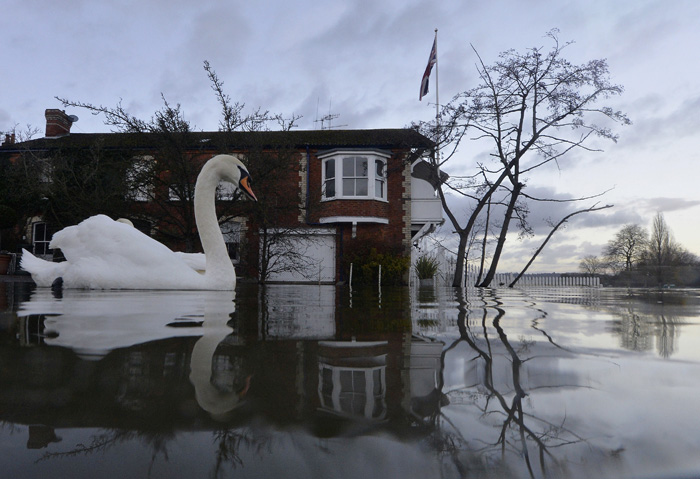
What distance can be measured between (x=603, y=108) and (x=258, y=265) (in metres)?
12.2

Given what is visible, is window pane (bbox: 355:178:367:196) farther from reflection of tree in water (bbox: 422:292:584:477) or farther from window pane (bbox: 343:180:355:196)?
reflection of tree in water (bbox: 422:292:584:477)

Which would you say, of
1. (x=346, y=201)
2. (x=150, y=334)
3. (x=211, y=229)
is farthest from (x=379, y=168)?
(x=150, y=334)

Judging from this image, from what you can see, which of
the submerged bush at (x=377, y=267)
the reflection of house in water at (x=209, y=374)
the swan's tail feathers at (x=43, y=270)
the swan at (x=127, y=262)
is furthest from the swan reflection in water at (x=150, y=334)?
the submerged bush at (x=377, y=267)

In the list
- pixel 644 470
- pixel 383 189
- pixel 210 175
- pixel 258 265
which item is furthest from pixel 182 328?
pixel 383 189

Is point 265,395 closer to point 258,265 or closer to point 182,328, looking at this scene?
point 182,328

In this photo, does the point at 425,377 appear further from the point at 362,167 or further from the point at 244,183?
the point at 362,167

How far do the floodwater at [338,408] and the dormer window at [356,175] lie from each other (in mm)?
19129

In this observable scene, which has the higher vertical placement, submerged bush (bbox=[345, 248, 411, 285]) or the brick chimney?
the brick chimney

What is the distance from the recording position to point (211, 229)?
619cm

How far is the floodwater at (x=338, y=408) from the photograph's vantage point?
2.28ft

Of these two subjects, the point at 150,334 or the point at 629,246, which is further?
Result: the point at 629,246

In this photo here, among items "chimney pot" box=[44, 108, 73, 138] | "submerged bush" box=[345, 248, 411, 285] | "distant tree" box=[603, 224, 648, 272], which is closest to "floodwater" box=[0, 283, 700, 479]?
"submerged bush" box=[345, 248, 411, 285]

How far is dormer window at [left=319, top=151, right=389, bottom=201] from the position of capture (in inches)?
815

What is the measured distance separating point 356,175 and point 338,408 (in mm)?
Answer: 20207
